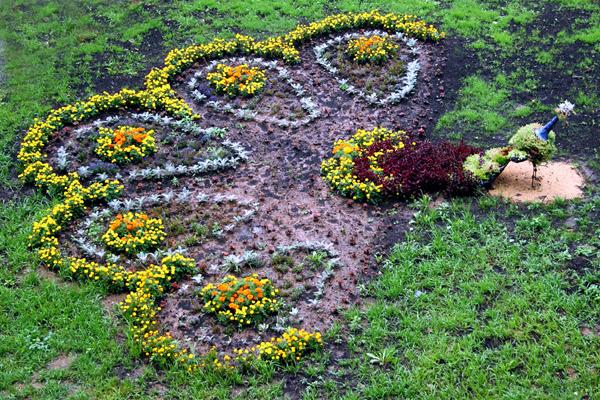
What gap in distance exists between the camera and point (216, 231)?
31.8 ft

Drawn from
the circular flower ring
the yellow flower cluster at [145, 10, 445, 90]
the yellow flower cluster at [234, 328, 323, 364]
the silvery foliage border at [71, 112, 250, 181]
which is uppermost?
the yellow flower cluster at [145, 10, 445, 90]

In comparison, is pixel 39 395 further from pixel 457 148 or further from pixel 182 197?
pixel 457 148

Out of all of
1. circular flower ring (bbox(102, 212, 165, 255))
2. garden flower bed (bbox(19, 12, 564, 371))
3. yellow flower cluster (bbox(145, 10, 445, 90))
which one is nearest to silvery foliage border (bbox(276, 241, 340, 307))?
garden flower bed (bbox(19, 12, 564, 371))

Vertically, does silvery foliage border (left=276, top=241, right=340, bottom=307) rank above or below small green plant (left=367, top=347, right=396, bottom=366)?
above

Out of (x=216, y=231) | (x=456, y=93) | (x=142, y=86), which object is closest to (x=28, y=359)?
(x=216, y=231)

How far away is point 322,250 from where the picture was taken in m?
9.24

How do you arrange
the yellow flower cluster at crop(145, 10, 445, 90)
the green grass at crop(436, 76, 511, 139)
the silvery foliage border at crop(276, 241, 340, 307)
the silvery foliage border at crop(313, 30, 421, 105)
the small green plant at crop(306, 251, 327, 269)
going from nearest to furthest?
the silvery foliage border at crop(276, 241, 340, 307) → the small green plant at crop(306, 251, 327, 269) → the green grass at crop(436, 76, 511, 139) → the silvery foliage border at crop(313, 30, 421, 105) → the yellow flower cluster at crop(145, 10, 445, 90)

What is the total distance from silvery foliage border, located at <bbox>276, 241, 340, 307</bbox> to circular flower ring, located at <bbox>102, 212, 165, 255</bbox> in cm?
180

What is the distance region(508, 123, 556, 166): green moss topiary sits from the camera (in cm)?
936

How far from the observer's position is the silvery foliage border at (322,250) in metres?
8.60

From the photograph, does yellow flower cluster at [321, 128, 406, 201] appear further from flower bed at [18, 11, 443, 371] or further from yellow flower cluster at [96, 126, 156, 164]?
yellow flower cluster at [96, 126, 156, 164]

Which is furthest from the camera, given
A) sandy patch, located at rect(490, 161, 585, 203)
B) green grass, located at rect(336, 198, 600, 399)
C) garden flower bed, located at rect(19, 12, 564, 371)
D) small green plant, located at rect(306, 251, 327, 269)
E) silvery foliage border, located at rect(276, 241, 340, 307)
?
sandy patch, located at rect(490, 161, 585, 203)

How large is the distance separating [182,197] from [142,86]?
3859mm

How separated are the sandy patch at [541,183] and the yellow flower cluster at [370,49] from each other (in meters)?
3.91
